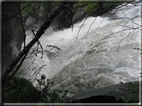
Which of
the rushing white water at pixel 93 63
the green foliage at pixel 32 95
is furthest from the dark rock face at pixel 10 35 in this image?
the green foliage at pixel 32 95

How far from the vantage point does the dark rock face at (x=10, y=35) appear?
198 inches

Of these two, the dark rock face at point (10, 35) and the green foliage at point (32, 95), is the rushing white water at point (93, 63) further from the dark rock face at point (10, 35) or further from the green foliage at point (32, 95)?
the green foliage at point (32, 95)

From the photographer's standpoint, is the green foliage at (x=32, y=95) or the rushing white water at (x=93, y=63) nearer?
the green foliage at (x=32, y=95)

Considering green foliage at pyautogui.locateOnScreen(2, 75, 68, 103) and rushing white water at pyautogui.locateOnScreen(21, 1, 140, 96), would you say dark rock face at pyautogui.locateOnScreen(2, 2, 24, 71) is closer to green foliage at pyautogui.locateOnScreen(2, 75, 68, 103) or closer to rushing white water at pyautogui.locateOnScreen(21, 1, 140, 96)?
rushing white water at pyautogui.locateOnScreen(21, 1, 140, 96)

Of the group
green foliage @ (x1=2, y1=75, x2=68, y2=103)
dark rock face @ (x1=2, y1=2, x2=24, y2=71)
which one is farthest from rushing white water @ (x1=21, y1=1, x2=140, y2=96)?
green foliage @ (x1=2, y1=75, x2=68, y2=103)

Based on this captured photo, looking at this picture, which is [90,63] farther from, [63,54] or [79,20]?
[79,20]

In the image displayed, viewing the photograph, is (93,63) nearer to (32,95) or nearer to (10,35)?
(10,35)

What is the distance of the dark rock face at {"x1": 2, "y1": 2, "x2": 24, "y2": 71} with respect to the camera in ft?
16.5

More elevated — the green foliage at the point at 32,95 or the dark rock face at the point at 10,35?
the dark rock face at the point at 10,35

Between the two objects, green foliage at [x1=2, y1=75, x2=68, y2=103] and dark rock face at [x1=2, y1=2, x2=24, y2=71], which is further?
dark rock face at [x1=2, y1=2, x2=24, y2=71]

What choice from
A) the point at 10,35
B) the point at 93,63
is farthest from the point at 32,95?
the point at 93,63

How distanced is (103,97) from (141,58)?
9.54ft

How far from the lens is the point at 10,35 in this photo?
5.49 metres

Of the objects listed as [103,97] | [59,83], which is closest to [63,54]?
[59,83]
